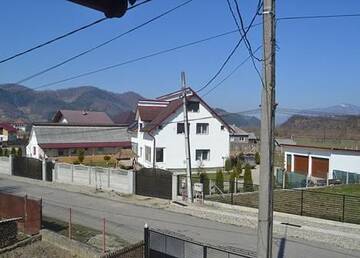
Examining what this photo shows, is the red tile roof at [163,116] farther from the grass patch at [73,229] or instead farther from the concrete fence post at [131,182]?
the grass patch at [73,229]

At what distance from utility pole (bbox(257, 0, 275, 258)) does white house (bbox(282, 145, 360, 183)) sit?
26688mm

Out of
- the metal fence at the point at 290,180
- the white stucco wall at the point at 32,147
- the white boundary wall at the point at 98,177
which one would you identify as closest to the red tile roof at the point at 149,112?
the white boundary wall at the point at 98,177

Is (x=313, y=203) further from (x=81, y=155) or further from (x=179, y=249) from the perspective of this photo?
(x=81, y=155)

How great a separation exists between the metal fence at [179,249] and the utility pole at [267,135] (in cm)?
223

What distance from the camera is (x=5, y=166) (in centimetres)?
4075

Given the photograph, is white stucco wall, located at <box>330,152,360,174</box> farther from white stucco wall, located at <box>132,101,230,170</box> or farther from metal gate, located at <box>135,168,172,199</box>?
metal gate, located at <box>135,168,172,199</box>

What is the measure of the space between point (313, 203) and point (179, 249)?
12.2 m

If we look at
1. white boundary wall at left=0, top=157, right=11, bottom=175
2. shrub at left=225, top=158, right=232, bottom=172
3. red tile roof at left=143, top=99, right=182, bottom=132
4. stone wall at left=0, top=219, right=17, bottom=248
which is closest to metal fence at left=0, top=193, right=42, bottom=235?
stone wall at left=0, top=219, right=17, bottom=248

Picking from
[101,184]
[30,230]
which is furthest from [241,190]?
[30,230]

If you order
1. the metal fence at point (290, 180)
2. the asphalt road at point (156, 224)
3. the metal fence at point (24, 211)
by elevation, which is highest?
the metal fence at point (24, 211)

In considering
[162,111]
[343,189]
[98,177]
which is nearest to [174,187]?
[98,177]

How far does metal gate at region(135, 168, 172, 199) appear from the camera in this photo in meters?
25.9

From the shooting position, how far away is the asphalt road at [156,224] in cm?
1647

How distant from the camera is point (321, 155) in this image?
120ft
